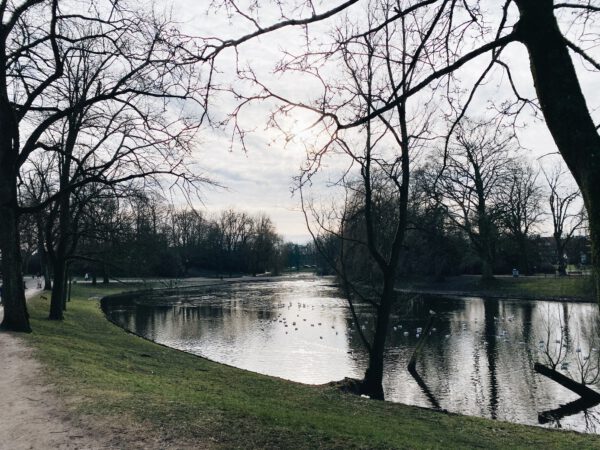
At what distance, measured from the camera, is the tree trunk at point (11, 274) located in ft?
45.7

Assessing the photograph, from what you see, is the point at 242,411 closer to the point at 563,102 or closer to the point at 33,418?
the point at 33,418

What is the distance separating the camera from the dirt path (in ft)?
18.4

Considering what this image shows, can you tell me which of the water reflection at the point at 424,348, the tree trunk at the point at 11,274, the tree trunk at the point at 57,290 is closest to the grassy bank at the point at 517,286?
the water reflection at the point at 424,348

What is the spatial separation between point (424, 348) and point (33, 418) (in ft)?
52.3

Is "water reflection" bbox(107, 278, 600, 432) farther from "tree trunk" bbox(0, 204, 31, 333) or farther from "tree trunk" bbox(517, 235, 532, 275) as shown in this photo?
"tree trunk" bbox(517, 235, 532, 275)

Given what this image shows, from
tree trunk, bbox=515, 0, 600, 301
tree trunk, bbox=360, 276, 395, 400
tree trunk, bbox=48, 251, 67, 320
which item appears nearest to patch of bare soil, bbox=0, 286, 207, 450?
tree trunk, bbox=515, 0, 600, 301

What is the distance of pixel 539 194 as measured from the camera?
→ 2084 inches

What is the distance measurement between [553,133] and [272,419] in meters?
5.16

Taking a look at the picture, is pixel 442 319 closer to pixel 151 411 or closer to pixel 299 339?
pixel 299 339

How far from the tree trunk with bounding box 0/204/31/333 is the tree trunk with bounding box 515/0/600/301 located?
45.5ft

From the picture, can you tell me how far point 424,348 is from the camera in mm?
19922

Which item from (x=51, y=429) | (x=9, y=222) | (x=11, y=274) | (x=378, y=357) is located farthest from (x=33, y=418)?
(x=9, y=222)

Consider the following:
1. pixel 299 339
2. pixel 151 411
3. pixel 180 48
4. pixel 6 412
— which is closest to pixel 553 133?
pixel 180 48

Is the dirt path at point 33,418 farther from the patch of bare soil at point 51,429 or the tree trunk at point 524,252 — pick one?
the tree trunk at point 524,252
